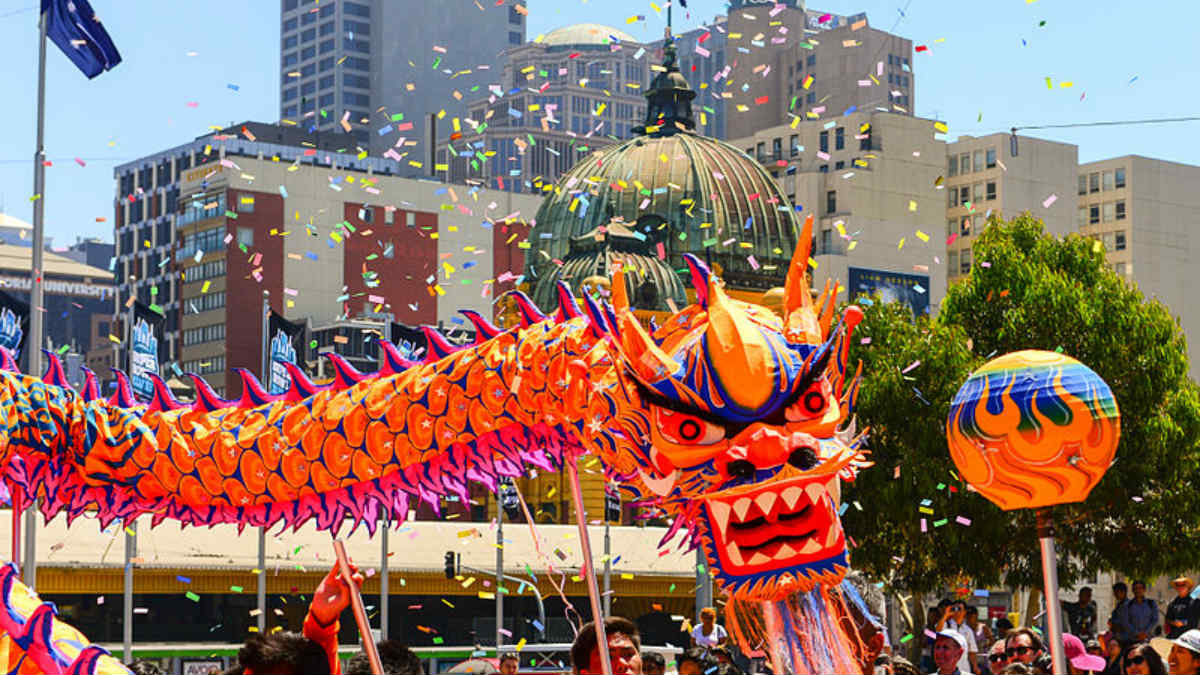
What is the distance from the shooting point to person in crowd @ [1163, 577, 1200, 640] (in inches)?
625

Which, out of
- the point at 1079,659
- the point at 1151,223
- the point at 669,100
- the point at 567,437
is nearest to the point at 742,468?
the point at 567,437

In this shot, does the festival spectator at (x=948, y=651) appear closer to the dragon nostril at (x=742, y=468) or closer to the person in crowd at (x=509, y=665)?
the dragon nostril at (x=742, y=468)

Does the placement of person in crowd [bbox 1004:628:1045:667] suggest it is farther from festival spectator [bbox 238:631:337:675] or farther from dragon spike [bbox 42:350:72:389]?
festival spectator [bbox 238:631:337:675]

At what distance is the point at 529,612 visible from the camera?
40531 mm

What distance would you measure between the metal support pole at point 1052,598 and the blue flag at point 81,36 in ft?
52.5

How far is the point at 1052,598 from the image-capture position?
19.9 ft

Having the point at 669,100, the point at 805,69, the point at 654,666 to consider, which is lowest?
the point at 654,666

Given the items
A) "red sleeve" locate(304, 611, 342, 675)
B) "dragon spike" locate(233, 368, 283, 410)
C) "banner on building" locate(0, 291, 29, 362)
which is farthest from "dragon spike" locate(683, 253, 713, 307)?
"banner on building" locate(0, 291, 29, 362)

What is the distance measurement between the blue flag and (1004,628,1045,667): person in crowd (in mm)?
12837

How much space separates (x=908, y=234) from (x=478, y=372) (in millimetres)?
72241

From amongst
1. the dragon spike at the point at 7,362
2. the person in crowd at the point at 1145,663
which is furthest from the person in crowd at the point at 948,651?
the dragon spike at the point at 7,362

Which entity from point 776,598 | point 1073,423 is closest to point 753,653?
point 776,598

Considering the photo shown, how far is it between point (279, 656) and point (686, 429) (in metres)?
3.54

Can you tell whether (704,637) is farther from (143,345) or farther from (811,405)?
(143,345)
